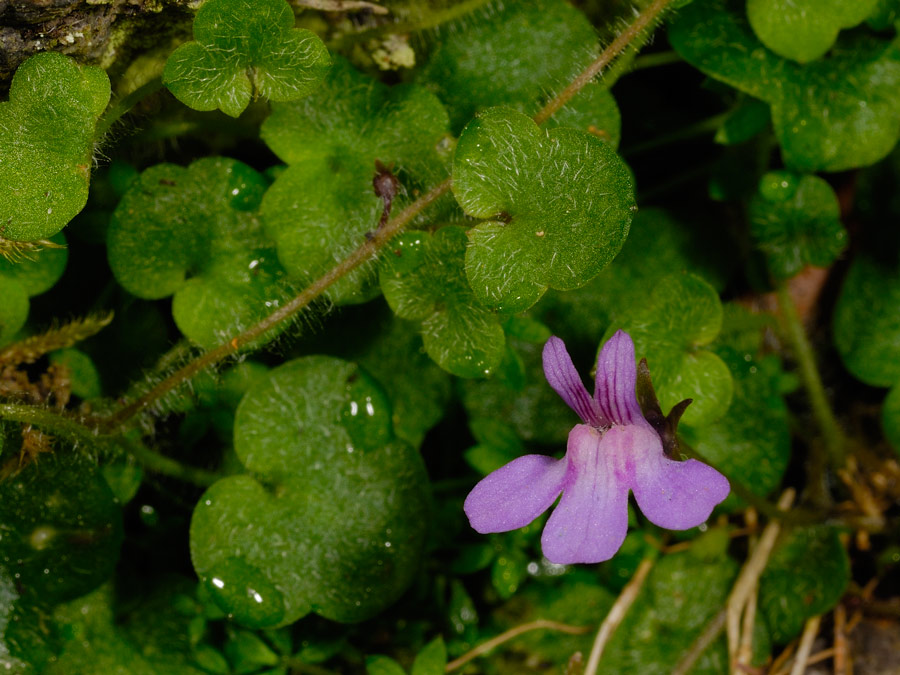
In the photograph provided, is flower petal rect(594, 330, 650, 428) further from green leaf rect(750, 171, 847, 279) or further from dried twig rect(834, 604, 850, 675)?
dried twig rect(834, 604, 850, 675)

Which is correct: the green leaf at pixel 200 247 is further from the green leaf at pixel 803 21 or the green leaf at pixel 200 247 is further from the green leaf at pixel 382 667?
the green leaf at pixel 803 21

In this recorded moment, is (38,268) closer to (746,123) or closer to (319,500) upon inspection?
(319,500)

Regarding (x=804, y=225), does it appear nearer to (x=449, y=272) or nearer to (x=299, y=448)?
(x=449, y=272)

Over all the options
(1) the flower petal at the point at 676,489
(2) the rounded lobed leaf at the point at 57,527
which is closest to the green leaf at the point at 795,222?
(1) the flower petal at the point at 676,489

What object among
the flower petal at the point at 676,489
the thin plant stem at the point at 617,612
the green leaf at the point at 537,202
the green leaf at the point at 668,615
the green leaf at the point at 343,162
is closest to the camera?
the flower petal at the point at 676,489

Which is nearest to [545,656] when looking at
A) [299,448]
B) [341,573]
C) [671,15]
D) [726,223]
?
[341,573]

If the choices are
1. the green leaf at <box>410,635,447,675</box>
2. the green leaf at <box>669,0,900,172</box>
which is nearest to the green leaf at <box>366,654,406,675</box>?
the green leaf at <box>410,635,447,675</box>
